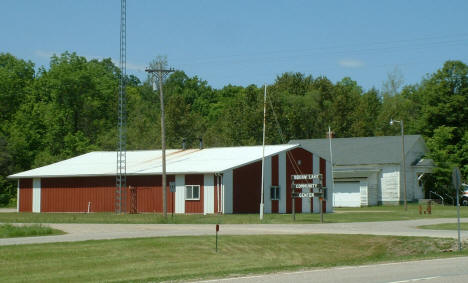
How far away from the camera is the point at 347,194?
69.8m

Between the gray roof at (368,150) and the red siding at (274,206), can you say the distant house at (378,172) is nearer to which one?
the gray roof at (368,150)

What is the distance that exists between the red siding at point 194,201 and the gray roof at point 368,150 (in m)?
23.8

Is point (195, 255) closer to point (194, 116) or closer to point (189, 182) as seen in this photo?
point (189, 182)

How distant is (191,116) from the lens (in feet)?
315

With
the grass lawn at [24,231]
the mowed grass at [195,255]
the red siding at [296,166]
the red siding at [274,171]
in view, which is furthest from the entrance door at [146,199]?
the mowed grass at [195,255]

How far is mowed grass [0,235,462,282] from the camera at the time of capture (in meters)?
19.1

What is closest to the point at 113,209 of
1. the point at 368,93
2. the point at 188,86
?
the point at 368,93

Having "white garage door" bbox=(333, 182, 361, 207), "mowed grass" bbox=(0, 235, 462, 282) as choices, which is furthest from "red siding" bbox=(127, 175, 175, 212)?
"mowed grass" bbox=(0, 235, 462, 282)

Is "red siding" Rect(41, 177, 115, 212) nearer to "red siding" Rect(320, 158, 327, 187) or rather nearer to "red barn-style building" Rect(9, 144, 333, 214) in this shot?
"red barn-style building" Rect(9, 144, 333, 214)

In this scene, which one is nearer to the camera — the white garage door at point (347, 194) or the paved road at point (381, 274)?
the paved road at point (381, 274)

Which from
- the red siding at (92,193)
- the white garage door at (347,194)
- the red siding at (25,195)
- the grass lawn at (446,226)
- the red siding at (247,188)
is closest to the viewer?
the grass lawn at (446,226)

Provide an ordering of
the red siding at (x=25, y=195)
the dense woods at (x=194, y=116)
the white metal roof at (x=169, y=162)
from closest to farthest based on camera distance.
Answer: the white metal roof at (x=169, y=162)
the red siding at (x=25, y=195)
the dense woods at (x=194, y=116)

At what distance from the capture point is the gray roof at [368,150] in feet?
237

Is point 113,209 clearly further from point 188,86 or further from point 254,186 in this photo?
point 188,86
